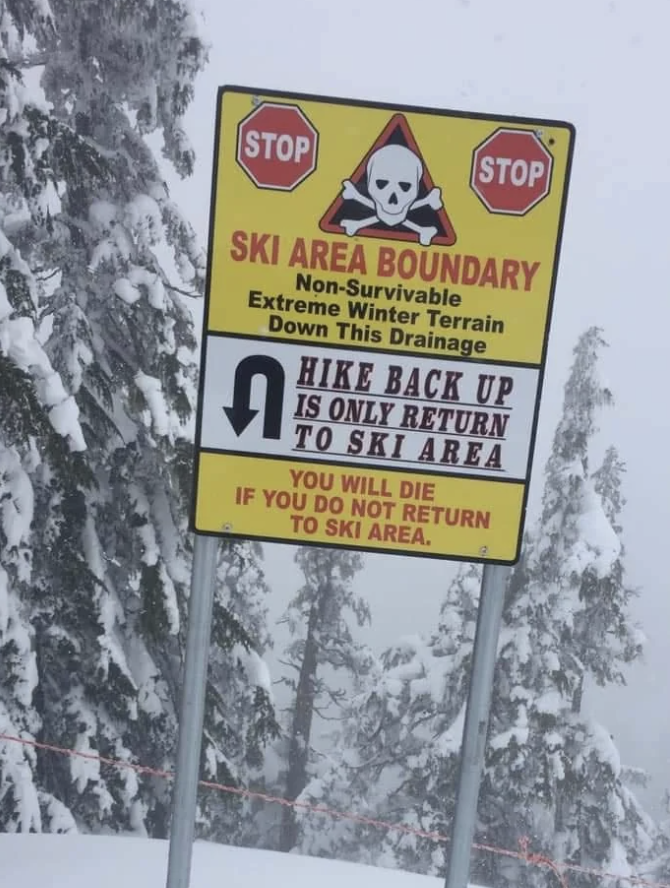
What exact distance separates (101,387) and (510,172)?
7.52 metres

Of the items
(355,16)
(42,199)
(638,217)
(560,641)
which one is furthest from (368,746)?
(355,16)

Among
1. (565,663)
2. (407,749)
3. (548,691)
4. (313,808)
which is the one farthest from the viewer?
(407,749)

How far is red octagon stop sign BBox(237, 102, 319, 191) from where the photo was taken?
114 inches

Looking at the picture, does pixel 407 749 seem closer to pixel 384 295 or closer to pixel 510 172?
pixel 384 295

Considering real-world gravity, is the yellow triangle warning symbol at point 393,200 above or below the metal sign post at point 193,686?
above

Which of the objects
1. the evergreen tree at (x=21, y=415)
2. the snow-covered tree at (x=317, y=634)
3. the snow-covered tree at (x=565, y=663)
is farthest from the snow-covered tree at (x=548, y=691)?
the evergreen tree at (x=21, y=415)

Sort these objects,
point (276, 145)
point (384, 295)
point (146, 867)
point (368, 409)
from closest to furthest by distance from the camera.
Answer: point (276, 145)
point (384, 295)
point (368, 409)
point (146, 867)

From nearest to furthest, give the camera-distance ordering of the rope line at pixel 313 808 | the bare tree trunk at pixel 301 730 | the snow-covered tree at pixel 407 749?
the rope line at pixel 313 808
the snow-covered tree at pixel 407 749
the bare tree trunk at pixel 301 730

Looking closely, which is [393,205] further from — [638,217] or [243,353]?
[638,217]

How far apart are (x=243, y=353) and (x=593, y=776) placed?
16372 millimetres

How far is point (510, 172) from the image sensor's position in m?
2.96

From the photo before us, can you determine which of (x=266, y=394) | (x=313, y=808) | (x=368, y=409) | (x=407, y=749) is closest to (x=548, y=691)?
(x=407, y=749)

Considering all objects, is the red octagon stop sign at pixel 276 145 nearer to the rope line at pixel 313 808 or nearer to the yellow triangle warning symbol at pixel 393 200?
the yellow triangle warning symbol at pixel 393 200

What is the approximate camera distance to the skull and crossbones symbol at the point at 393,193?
9.62ft
